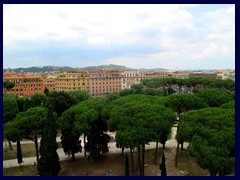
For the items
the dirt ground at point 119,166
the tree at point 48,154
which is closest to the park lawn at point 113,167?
the dirt ground at point 119,166

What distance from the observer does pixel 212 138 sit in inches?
575

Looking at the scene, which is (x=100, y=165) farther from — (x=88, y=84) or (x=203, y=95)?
(x=88, y=84)

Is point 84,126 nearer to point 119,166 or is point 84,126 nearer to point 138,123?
point 138,123

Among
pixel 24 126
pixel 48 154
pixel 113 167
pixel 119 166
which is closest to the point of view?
pixel 48 154

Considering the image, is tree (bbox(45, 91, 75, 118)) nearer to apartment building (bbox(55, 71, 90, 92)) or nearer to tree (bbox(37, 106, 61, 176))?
tree (bbox(37, 106, 61, 176))

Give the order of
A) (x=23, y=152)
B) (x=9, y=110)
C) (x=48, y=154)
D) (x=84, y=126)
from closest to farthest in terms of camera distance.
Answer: (x=48, y=154) → (x=84, y=126) → (x=23, y=152) → (x=9, y=110)

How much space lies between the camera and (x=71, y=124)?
21.3 metres

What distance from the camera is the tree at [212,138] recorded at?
44.8 ft

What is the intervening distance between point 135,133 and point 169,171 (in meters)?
6.39

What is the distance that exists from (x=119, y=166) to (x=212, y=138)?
34.2 feet

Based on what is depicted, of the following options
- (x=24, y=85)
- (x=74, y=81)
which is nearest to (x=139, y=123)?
(x=24, y=85)

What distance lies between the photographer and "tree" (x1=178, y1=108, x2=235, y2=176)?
1365cm

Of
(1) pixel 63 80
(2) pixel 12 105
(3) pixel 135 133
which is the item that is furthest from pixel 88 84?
(3) pixel 135 133
